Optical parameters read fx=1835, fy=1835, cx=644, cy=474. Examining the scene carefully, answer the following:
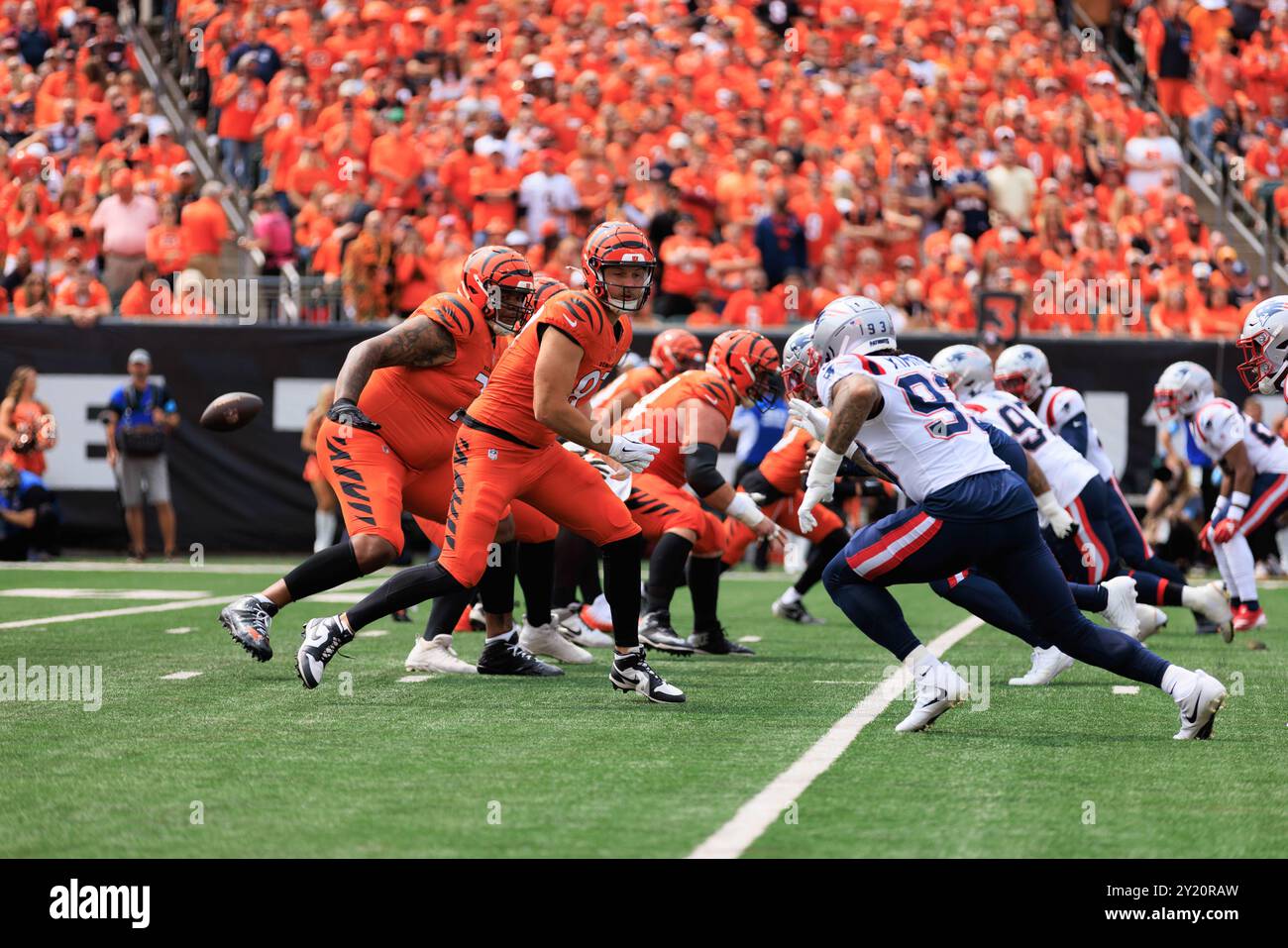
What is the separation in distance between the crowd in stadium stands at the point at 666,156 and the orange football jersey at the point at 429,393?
26.6 feet

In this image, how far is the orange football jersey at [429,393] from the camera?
831cm

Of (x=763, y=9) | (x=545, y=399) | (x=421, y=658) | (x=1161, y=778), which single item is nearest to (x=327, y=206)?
(x=763, y=9)

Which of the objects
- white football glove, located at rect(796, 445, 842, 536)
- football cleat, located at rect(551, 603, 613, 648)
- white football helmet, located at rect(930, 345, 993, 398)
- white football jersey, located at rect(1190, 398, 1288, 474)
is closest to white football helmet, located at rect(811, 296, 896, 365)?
white football glove, located at rect(796, 445, 842, 536)

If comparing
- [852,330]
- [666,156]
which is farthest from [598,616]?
[666,156]

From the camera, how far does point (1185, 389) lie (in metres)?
11.6

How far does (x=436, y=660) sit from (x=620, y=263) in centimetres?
229

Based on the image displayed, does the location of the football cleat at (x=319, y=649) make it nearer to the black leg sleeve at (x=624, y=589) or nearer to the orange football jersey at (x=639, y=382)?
the black leg sleeve at (x=624, y=589)

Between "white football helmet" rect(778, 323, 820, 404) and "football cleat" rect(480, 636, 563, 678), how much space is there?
175 cm

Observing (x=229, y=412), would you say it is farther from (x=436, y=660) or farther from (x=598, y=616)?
(x=598, y=616)

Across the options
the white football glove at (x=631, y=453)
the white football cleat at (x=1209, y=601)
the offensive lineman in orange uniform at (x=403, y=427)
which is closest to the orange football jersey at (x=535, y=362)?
the white football glove at (x=631, y=453)

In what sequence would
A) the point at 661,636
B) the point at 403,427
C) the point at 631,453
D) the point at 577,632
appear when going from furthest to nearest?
the point at 577,632 < the point at 661,636 < the point at 403,427 < the point at 631,453

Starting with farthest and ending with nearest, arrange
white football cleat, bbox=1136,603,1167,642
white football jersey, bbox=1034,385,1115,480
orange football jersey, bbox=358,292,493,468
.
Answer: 1. white football jersey, bbox=1034,385,1115,480
2. white football cleat, bbox=1136,603,1167,642
3. orange football jersey, bbox=358,292,493,468

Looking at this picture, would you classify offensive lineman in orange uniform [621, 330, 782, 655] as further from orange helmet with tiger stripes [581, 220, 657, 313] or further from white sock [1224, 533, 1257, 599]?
white sock [1224, 533, 1257, 599]

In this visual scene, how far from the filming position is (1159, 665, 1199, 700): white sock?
646 cm
